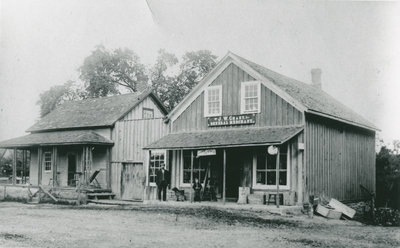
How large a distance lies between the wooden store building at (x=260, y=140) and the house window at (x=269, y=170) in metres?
0.04

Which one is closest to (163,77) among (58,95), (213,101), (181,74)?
(181,74)

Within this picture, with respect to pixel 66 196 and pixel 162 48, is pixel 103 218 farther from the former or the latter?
pixel 162 48

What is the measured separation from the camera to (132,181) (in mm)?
25734

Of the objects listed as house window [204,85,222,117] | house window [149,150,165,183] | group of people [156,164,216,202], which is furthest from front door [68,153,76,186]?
house window [204,85,222,117]

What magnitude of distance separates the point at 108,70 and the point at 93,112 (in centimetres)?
1438

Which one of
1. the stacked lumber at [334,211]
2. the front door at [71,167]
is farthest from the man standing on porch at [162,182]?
the front door at [71,167]

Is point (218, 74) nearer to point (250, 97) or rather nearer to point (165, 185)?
point (250, 97)

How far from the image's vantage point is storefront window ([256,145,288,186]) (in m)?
19.7

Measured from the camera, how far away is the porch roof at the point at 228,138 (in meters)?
18.9

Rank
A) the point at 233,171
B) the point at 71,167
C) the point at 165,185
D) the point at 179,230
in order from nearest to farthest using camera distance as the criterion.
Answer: the point at 179,230 → the point at 233,171 → the point at 165,185 → the point at 71,167

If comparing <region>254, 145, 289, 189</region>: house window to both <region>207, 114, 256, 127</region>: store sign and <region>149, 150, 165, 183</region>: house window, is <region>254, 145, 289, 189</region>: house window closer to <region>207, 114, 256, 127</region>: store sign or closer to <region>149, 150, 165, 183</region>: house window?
<region>207, 114, 256, 127</region>: store sign

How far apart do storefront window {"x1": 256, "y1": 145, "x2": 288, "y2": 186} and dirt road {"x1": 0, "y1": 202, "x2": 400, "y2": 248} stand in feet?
8.05

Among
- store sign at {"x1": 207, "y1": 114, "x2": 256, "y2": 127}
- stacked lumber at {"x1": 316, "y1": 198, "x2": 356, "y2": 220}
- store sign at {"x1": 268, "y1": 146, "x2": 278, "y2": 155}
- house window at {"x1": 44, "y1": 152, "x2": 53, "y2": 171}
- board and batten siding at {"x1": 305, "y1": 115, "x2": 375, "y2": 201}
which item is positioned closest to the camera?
store sign at {"x1": 268, "y1": 146, "x2": 278, "y2": 155}

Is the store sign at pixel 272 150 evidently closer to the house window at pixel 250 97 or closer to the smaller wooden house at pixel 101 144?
the house window at pixel 250 97
